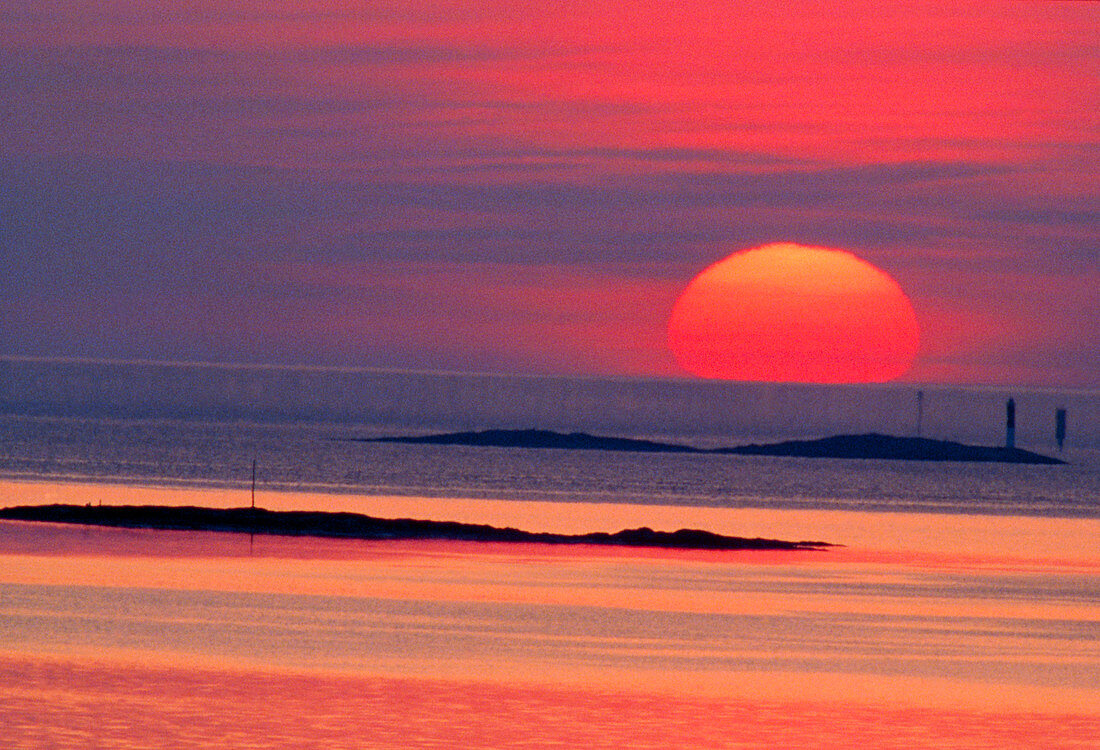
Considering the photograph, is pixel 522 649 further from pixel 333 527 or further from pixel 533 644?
pixel 333 527

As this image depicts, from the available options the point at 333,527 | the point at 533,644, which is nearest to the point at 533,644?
the point at 533,644

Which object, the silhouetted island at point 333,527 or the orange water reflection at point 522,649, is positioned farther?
the silhouetted island at point 333,527

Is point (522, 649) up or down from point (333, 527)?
down

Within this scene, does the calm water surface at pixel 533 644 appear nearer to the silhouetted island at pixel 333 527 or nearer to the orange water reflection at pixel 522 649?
the orange water reflection at pixel 522 649

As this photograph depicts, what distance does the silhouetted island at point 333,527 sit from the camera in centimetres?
6469

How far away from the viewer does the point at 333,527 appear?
6625cm

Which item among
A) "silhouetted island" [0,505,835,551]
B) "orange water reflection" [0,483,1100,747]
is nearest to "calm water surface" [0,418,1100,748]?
"orange water reflection" [0,483,1100,747]

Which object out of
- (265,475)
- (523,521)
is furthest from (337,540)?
(265,475)

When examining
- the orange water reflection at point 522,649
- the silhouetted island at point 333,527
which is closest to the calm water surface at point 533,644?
the orange water reflection at point 522,649

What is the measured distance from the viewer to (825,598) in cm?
4591

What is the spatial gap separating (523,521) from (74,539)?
2862 centimetres

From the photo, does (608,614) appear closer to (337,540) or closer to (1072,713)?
(1072,713)

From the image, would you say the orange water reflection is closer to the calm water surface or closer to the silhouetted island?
the calm water surface

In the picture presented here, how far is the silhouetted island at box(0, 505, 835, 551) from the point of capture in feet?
212
